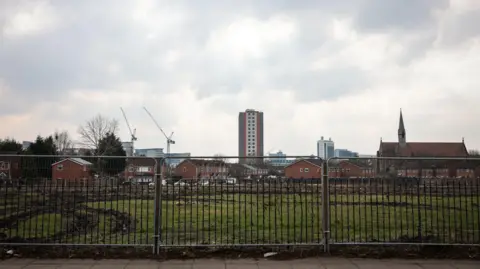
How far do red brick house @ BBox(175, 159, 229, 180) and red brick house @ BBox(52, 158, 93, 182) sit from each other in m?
1.65

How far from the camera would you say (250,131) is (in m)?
119

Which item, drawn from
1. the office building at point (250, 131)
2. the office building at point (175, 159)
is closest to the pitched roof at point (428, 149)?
the office building at point (250, 131)

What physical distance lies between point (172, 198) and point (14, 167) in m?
2.97

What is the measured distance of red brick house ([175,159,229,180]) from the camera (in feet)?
24.1

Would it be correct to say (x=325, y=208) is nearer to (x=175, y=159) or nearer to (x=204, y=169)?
(x=204, y=169)

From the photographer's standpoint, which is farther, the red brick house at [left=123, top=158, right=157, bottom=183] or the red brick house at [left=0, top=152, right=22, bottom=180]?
the red brick house at [left=0, top=152, right=22, bottom=180]

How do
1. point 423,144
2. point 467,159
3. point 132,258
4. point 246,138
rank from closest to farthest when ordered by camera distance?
1. point 132,258
2. point 467,159
3. point 423,144
4. point 246,138

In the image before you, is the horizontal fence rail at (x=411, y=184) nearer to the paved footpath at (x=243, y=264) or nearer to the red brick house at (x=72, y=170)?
the paved footpath at (x=243, y=264)

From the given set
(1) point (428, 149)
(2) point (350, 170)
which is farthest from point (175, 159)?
(1) point (428, 149)

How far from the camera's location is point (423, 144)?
107 meters

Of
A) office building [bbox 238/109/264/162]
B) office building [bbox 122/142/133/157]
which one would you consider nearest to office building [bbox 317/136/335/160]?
office building [bbox 122/142/133/157]

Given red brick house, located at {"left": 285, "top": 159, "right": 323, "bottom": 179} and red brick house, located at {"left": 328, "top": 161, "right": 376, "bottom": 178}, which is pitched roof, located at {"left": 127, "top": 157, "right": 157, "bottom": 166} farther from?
red brick house, located at {"left": 328, "top": 161, "right": 376, "bottom": 178}

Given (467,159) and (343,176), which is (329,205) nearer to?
(343,176)

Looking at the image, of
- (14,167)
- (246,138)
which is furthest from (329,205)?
(246,138)
